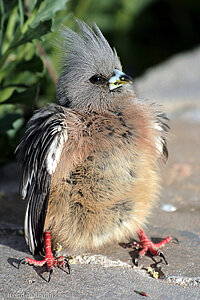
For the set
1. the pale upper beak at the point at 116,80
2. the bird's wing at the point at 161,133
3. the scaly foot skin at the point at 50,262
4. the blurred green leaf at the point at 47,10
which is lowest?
the scaly foot skin at the point at 50,262

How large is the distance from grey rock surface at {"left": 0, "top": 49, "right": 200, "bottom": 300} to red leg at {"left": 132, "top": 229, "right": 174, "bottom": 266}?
0.14 ft

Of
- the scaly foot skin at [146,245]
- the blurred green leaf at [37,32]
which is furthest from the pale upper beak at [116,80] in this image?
the scaly foot skin at [146,245]

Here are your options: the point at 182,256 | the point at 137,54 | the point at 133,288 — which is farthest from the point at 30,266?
the point at 137,54

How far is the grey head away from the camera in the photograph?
146 inches

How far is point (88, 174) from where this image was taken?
10.5ft

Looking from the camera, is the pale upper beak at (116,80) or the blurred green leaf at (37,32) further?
the blurred green leaf at (37,32)

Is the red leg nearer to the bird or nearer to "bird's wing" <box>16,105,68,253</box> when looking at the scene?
the bird

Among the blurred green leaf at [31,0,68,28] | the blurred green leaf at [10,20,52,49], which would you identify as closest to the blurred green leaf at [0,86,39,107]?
the blurred green leaf at [10,20,52,49]

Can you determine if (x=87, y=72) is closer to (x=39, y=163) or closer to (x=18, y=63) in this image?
(x=39, y=163)

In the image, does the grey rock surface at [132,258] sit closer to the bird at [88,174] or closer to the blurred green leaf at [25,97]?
the bird at [88,174]

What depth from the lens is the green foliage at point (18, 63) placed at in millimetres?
4309

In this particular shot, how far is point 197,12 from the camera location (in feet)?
32.7

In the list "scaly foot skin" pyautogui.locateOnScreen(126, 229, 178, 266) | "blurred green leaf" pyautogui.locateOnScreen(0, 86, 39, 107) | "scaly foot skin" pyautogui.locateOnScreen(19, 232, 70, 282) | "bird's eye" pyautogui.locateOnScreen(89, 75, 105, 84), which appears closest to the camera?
"scaly foot skin" pyautogui.locateOnScreen(19, 232, 70, 282)

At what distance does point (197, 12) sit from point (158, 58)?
1.29 meters
